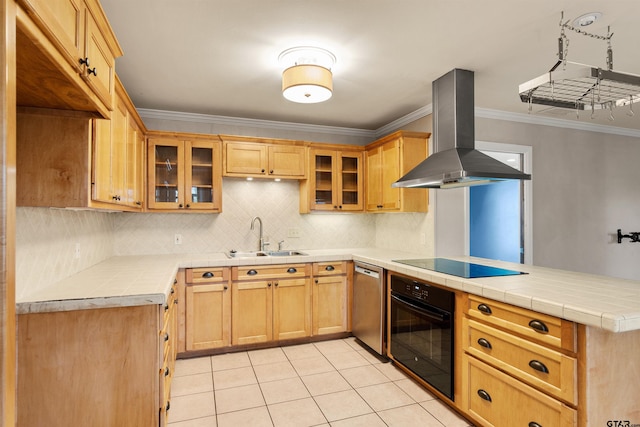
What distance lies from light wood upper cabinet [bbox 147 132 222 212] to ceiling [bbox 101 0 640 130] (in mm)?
451

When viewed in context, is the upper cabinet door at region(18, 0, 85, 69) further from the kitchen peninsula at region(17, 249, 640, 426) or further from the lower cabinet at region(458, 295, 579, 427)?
the lower cabinet at region(458, 295, 579, 427)

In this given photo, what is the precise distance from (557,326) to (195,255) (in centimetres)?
320

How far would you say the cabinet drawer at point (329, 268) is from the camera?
3.76 metres

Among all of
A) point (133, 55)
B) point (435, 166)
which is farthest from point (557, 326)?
point (133, 55)

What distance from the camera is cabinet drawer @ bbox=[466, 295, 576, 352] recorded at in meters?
1.70

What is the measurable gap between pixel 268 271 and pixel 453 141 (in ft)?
6.83

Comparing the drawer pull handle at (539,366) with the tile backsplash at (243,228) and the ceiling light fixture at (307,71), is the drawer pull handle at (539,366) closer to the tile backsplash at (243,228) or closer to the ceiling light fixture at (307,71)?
the tile backsplash at (243,228)

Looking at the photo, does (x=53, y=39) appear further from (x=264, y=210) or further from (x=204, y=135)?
(x=264, y=210)

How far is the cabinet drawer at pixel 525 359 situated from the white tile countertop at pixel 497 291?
0.69 ft

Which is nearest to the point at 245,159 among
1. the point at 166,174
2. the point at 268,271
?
the point at 166,174

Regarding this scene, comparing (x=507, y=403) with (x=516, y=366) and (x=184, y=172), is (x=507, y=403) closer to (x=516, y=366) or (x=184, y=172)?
(x=516, y=366)

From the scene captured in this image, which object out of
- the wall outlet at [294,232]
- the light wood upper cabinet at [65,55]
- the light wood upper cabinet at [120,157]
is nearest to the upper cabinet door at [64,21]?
the light wood upper cabinet at [65,55]

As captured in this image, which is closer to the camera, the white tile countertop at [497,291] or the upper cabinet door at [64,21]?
the upper cabinet door at [64,21]

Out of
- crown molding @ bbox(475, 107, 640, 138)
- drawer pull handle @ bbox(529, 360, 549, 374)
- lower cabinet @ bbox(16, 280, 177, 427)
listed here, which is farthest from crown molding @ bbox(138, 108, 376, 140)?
drawer pull handle @ bbox(529, 360, 549, 374)
